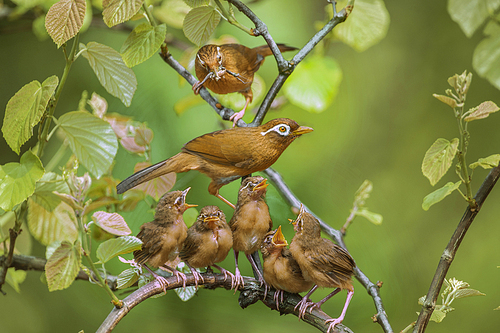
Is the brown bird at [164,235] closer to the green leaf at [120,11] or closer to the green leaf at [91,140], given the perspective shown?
the green leaf at [91,140]

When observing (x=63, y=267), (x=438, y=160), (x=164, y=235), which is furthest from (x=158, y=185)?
(x=438, y=160)

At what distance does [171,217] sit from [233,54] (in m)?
0.36

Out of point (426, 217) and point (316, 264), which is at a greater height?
point (316, 264)

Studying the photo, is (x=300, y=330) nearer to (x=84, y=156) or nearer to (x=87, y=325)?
(x=87, y=325)

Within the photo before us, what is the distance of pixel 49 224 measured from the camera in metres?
0.88

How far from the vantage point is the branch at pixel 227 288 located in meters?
0.50

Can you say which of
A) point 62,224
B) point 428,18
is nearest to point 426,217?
point 428,18

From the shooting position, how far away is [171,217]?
66cm

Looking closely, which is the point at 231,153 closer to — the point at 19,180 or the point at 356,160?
the point at 19,180

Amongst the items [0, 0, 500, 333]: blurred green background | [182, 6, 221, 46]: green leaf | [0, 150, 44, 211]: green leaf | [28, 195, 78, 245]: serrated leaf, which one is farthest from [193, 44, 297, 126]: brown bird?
[0, 0, 500, 333]: blurred green background

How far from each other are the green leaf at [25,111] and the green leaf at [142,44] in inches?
4.2

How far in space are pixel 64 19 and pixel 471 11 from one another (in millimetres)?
725

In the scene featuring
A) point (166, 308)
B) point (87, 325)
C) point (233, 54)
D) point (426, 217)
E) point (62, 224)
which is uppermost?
point (233, 54)

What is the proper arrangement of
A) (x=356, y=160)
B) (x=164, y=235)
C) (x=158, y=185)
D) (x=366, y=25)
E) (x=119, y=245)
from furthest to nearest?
(x=356, y=160)
(x=366, y=25)
(x=158, y=185)
(x=164, y=235)
(x=119, y=245)
